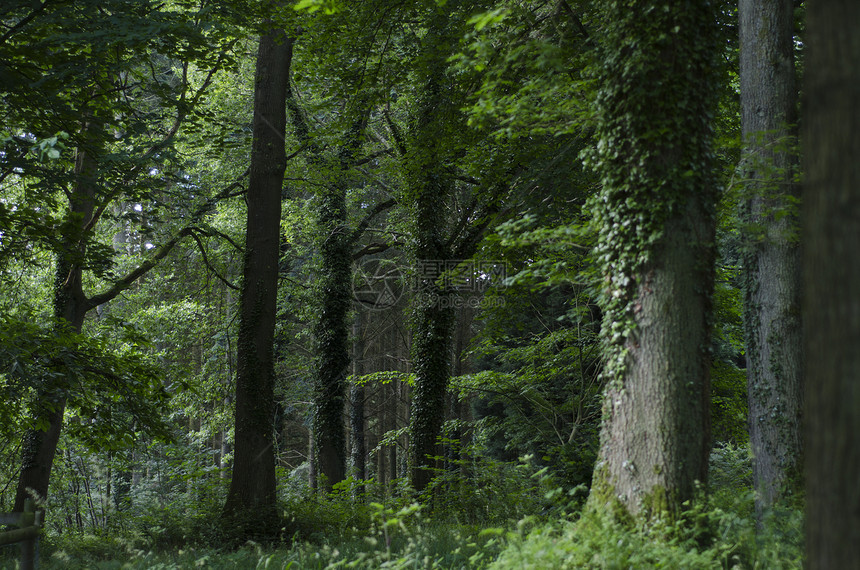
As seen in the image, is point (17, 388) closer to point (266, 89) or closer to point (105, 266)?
point (105, 266)

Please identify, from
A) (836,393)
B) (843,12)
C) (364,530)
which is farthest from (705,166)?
(364,530)

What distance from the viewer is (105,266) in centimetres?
955

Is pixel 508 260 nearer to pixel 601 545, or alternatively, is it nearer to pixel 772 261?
pixel 772 261

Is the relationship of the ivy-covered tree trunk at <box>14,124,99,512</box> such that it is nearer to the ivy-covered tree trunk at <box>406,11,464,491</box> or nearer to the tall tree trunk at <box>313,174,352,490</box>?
the tall tree trunk at <box>313,174,352,490</box>

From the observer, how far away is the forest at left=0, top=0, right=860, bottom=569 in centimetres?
432

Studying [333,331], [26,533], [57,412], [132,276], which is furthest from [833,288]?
[333,331]

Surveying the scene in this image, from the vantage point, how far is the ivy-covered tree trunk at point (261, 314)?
10.2m

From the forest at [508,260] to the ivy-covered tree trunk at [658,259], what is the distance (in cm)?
2

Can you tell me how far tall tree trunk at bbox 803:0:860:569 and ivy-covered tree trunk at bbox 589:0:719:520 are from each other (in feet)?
9.30

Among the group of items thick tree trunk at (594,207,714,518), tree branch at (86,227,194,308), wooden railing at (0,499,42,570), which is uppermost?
tree branch at (86,227,194,308)

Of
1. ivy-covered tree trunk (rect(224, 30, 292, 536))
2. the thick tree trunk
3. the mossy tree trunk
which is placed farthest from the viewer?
the mossy tree trunk

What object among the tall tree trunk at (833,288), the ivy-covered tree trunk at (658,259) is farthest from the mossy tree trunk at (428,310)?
the tall tree trunk at (833,288)

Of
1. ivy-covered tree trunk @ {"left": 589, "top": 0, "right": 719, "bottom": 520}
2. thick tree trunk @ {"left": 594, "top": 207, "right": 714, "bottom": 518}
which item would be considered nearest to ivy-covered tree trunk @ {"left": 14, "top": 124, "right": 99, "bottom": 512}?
ivy-covered tree trunk @ {"left": 589, "top": 0, "right": 719, "bottom": 520}

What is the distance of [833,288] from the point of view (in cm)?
202
